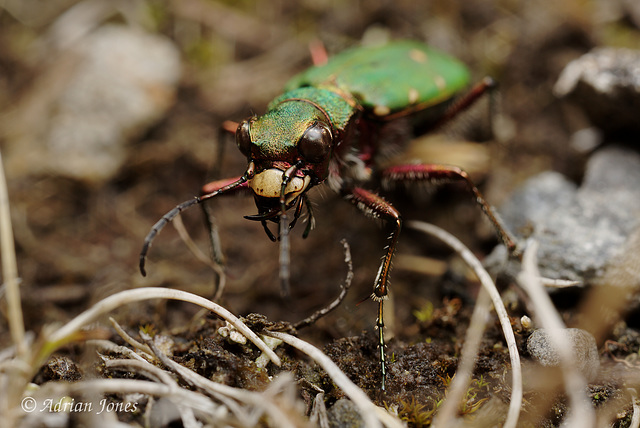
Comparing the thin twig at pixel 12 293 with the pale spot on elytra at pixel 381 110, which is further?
the pale spot on elytra at pixel 381 110

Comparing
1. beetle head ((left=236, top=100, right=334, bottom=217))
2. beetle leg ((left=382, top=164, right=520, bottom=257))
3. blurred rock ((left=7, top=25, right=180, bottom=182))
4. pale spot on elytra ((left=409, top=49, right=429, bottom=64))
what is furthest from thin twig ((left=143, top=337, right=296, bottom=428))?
pale spot on elytra ((left=409, top=49, right=429, bottom=64))

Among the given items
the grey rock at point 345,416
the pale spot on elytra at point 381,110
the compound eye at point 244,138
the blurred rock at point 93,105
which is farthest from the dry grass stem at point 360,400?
the blurred rock at point 93,105

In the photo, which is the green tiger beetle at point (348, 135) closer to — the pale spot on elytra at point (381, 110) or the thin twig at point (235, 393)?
the pale spot on elytra at point (381, 110)

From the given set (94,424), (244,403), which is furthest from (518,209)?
(94,424)

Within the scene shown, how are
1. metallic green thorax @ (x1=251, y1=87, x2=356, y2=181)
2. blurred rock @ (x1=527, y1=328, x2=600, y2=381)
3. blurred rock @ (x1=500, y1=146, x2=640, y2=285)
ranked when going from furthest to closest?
blurred rock @ (x1=500, y1=146, x2=640, y2=285) < metallic green thorax @ (x1=251, y1=87, x2=356, y2=181) < blurred rock @ (x1=527, y1=328, x2=600, y2=381)

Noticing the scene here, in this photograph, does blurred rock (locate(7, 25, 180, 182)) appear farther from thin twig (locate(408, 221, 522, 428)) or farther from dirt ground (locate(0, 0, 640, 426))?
thin twig (locate(408, 221, 522, 428))

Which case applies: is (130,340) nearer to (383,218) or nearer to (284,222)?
(284,222)
